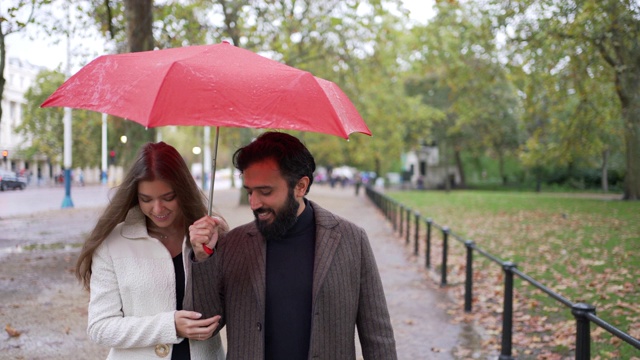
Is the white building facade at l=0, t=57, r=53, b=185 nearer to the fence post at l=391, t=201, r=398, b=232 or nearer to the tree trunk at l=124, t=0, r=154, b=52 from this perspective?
the tree trunk at l=124, t=0, r=154, b=52

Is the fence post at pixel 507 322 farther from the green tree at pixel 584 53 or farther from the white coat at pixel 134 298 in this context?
the green tree at pixel 584 53

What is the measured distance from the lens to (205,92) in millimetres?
2266

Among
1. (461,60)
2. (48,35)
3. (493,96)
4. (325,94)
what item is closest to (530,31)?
(461,60)

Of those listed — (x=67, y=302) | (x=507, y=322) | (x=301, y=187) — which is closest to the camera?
(x=301, y=187)

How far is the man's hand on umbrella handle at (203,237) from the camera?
230cm

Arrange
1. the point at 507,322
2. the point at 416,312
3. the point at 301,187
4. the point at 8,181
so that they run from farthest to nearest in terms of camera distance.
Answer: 1. the point at 8,181
2. the point at 416,312
3. the point at 507,322
4. the point at 301,187

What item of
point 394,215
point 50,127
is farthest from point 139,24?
point 50,127

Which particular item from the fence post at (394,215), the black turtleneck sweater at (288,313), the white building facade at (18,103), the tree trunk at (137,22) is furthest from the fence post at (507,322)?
the white building facade at (18,103)

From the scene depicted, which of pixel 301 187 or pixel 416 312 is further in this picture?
pixel 416 312

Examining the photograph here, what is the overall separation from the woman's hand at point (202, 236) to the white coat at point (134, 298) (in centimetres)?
9

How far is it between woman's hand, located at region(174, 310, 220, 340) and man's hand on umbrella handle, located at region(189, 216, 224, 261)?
22 centimetres

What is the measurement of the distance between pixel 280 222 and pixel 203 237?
297mm

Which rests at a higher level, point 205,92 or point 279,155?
point 205,92

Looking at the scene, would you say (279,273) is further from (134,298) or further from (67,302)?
(67,302)
